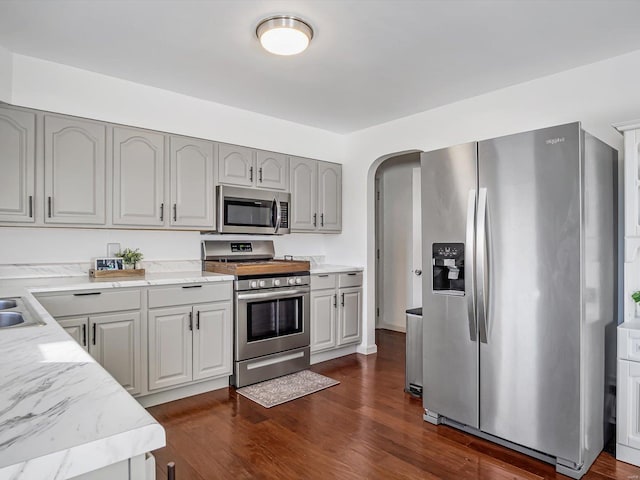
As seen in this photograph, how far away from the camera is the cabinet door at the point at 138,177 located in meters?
3.19

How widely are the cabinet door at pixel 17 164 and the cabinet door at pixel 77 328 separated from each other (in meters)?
0.76

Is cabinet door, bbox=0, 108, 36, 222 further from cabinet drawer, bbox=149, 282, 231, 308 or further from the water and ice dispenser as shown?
the water and ice dispenser

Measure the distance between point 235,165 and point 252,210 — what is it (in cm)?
45

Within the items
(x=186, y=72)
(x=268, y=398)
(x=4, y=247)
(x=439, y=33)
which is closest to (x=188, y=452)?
(x=268, y=398)

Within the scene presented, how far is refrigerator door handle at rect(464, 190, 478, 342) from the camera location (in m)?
2.54

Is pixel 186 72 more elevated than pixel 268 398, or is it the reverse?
pixel 186 72

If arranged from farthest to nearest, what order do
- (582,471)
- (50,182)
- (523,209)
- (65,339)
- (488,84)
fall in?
(488,84) < (50,182) < (523,209) < (582,471) < (65,339)

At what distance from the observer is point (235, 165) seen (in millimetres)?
3859

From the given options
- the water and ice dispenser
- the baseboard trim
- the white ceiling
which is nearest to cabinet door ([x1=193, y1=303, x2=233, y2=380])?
the baseboard trim

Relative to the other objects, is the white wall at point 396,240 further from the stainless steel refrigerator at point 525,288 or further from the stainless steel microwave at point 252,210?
the stainless steel refrigerator at point 525,288

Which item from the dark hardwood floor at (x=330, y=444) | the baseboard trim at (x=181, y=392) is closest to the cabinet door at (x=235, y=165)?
the baseboard trim at (x=181, y=392)

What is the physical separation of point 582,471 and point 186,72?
360 cm

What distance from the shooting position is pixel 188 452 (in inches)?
96.2

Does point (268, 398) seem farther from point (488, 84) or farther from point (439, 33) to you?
point (488, 84)
